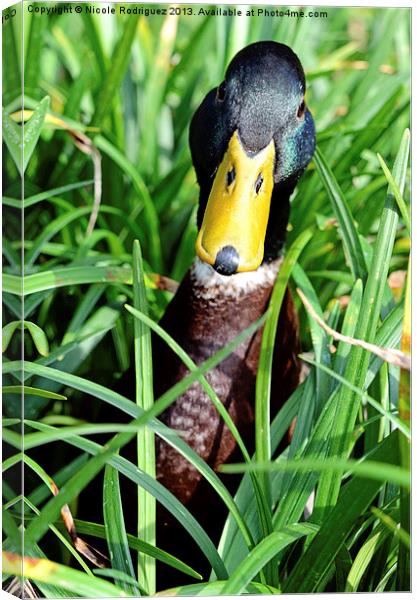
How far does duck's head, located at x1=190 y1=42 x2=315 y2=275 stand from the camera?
3.49ft

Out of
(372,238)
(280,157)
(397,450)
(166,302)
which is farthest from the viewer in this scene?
(372,238)

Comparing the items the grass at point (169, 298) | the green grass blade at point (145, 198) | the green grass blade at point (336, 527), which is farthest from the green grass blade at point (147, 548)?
the green grass blade at point (145, 198)

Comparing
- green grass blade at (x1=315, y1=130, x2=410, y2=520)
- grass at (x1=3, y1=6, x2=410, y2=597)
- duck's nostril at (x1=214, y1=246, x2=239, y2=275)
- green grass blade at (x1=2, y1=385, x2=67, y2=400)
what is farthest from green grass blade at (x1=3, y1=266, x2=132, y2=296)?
green grass blade at (x1=315, y1=130, x2=410, y2=520)

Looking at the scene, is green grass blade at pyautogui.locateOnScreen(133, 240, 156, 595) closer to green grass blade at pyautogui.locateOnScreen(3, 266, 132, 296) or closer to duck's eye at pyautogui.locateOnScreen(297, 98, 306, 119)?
green grass blade at pyautogui.locateOnScreen(3, 266, 132, 296)

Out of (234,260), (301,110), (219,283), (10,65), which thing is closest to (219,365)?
(219,283)

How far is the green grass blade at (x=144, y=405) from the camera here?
1.05 meters

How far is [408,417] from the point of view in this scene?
3.46ft

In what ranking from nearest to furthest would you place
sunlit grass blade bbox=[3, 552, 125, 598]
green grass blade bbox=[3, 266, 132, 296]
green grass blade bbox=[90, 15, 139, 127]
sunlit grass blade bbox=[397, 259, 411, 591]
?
sunlit grass blade bbox=[3, 552, 125, 598] → sunlit grass blade bbox=[397, 259, 411, 591] → green grass blade bbox=[3, 266, 132, 296] → green grass blade bbox=[90, 15, 139, 127]

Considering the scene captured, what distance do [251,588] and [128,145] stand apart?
2.79 feet

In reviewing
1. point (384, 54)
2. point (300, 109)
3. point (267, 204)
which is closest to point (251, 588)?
point (267, 204)

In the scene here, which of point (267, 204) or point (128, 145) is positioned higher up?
point (128, 145)

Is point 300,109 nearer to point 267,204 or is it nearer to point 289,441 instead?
point 267,204

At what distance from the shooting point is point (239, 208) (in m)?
1.07

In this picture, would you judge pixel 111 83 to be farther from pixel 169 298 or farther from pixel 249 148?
pixel 249 148
